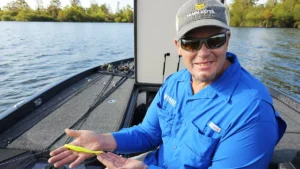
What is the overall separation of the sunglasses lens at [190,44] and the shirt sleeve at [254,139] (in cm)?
48

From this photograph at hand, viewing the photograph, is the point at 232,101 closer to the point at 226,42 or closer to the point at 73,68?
the point at 226,42

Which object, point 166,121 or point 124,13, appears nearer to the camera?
point 166,121

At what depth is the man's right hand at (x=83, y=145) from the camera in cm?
169

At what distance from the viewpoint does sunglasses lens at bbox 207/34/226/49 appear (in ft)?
4.67

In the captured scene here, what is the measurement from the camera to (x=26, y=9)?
2383 inches

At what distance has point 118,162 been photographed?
1.62 meters

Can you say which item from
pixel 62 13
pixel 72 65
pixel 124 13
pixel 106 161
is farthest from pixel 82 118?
pixel 62 13

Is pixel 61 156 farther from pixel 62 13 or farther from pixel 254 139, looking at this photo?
pixel 62 13

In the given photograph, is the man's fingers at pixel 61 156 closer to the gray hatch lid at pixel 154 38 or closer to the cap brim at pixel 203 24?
the cap brim at pixel 203 24

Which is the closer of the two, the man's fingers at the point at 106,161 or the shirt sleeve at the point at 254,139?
the shirt sleeve at the point at 254,139

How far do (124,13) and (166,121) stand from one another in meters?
60.6

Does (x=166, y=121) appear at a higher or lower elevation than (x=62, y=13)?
lower

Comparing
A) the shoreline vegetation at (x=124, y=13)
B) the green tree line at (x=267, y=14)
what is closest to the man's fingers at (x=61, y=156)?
the shoreline vegetation at (x=124, y=13)

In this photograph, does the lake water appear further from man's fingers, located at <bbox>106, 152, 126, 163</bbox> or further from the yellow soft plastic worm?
man's fingers, located at <bbox>106, 152, 126, 163</bbox>
